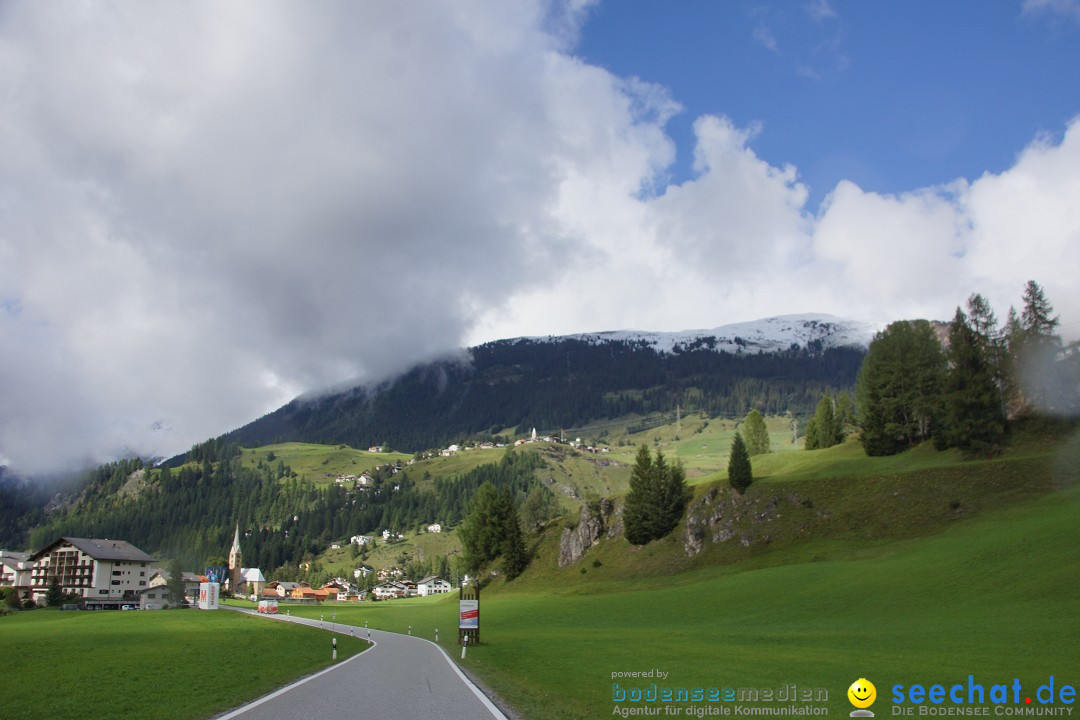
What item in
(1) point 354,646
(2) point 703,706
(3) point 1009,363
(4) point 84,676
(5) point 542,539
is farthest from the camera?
(5) point 542,539

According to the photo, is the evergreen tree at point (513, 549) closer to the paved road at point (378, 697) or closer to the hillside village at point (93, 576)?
the hillside village at point (93, 576)

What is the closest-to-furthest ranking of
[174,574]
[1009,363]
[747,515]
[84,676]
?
[84,676] < [1009,363] < [747,515] < [174,574]

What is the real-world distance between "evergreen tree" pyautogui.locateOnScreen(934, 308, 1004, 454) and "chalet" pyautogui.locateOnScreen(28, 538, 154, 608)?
158m

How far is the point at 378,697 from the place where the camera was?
21.0 metres

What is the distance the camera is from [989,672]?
82.3ft

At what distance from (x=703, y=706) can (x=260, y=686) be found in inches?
606

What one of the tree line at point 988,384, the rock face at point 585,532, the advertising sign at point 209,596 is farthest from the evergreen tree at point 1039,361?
the advertising sign at point 209,596

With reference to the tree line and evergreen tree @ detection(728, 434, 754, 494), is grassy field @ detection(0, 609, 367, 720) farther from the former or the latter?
the tree line

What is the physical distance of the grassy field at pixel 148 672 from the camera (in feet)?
65.6

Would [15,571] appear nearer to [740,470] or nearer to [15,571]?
[15,571]

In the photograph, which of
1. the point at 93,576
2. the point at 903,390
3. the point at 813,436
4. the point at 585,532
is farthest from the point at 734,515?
the point at 93,576

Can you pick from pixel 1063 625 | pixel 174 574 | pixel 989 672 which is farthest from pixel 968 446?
pixel 174 574

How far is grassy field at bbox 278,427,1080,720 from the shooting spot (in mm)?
27031

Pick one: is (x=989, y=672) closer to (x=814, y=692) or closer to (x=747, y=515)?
(x=814, y=692)
